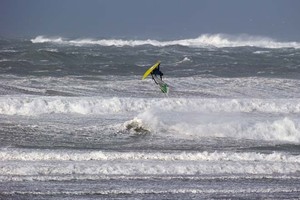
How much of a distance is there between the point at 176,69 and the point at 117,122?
48.9ft

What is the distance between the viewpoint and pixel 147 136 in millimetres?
13922

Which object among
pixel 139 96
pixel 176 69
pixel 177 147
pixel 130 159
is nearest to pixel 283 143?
pixel 177 147

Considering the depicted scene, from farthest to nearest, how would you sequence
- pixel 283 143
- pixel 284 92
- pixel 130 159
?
1. pixel 284 92
2. pixel 283 143
3. pixel 130 159

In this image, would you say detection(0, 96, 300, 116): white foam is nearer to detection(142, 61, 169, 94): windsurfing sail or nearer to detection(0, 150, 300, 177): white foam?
detection(142, 61, 169, 94): windsurfing sail

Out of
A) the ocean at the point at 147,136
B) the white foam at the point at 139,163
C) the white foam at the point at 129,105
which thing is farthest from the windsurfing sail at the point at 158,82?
the white foam at the point at 139,163

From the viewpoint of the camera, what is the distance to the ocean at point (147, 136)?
30.8 ft

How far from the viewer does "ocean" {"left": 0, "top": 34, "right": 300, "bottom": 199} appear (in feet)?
30.8

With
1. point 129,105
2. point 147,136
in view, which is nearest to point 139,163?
point 147,136

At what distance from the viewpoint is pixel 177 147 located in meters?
12.5

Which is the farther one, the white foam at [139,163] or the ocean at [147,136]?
the white foam at [139,163]

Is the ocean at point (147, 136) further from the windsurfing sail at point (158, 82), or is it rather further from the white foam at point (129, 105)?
the windsurfing sail at point (158, 82)

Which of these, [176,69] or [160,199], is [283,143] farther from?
[176,69]

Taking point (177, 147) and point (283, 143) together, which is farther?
point (283, 143)

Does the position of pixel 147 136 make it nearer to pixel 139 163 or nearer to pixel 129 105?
pixel 139 163
